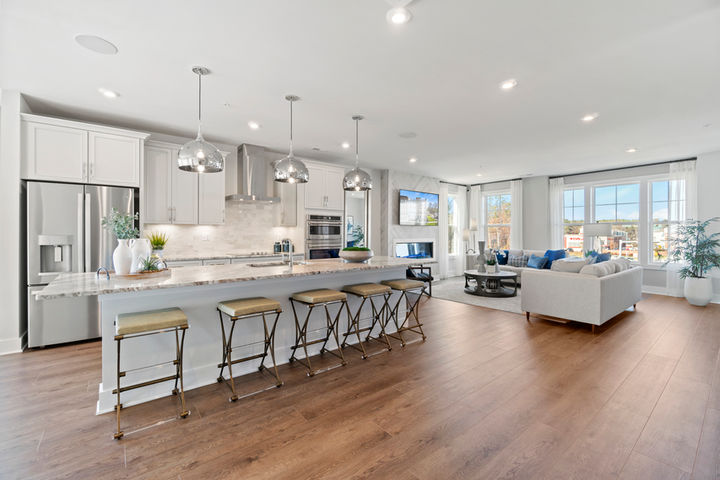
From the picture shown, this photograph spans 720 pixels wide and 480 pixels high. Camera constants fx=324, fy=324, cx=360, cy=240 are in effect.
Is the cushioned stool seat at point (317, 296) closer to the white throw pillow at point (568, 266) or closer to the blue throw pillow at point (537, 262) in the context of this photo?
the white throw pillow at point (568, 266)

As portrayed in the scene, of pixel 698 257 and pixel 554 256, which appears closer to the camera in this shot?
pixel 698 257

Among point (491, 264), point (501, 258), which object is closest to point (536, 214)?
point (501, 258)

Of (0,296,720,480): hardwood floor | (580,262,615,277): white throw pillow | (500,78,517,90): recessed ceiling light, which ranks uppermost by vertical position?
(500,78,517,90): recessed ceiling light

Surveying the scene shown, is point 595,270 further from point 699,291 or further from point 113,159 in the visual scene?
point 113,159

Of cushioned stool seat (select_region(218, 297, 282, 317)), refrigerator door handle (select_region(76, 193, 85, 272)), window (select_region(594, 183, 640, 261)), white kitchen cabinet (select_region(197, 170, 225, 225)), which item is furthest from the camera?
window (select_region(594, 183, 640, 261))

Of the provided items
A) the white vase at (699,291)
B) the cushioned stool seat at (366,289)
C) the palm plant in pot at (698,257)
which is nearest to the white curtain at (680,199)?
the palm plant in pot at (698,257)

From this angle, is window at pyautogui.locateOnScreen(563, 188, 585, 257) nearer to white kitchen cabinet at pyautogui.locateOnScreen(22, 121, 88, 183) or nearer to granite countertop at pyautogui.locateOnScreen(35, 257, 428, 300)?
granite countertop at pyautogui.locateOnScreen(35, 257, 428, 300)

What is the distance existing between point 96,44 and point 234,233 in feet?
10.7

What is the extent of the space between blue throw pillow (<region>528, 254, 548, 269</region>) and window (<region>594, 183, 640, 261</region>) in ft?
4.40

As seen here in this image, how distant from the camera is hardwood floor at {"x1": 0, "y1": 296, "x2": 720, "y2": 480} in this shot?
1.74 meters

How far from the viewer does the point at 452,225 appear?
940 centimetres

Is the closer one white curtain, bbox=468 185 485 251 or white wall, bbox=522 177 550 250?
white wall, bbox=522 177 550 250

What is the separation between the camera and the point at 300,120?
4.11m

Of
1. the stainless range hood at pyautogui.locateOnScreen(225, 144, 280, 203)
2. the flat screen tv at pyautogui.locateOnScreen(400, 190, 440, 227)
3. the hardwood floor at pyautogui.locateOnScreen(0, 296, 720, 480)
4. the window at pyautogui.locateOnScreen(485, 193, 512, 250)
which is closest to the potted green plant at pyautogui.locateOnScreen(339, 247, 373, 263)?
the hardwood floor at pyautogui.locateOnScreen(0, 296, 720, 480)
